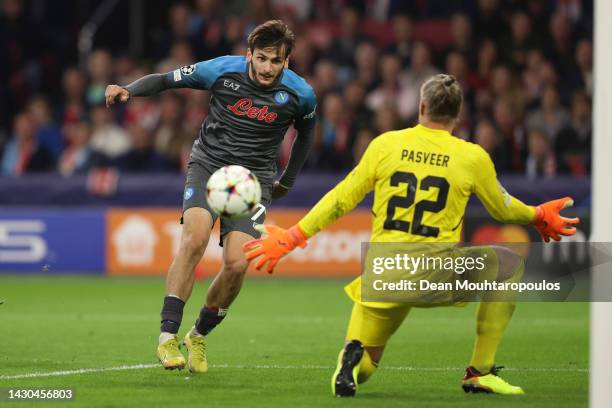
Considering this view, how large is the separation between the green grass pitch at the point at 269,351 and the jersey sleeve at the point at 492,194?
1.03 m

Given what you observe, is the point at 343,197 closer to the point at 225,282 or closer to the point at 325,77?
the point at 225,282

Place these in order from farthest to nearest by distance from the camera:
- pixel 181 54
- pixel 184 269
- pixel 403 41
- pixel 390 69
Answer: pixel 181 54
pixel 403 41
pixel 390 69
pixel 184 269

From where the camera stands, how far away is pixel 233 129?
853cm

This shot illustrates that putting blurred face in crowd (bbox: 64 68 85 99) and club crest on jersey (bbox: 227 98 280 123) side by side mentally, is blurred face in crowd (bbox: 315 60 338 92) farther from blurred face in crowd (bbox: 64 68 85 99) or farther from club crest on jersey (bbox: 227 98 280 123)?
club crest on jersey (bbox: 227 98 280 123)

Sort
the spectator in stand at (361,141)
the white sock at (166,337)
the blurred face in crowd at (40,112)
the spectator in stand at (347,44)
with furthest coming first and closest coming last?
the blurred face in crowd at (40,112) → the spectator in stand at (347,44) → the spectator in stand at (361,141) → the white sock at (166,337)

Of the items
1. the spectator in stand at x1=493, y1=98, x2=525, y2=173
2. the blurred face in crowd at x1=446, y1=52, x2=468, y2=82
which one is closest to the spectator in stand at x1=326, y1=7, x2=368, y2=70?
the blurred face in crowd at x1=446, y1=52, x2=468, y2=82

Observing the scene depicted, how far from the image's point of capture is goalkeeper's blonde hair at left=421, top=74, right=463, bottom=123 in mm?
6898

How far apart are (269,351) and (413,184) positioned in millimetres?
3013

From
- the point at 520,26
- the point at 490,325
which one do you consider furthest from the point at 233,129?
the point at 520,26

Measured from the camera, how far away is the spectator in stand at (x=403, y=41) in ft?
58.9

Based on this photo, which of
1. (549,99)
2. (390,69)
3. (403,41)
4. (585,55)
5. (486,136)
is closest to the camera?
(486,136)

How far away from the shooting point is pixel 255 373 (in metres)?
8.12

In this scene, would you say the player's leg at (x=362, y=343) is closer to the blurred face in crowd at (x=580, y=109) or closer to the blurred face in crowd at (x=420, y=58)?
the blurred face in crowd at (x=580, y=109)

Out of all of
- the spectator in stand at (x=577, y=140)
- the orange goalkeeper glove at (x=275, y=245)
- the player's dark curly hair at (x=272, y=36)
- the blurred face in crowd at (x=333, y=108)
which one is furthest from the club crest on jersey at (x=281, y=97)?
the spectator in stand at (x=577, y=140)
